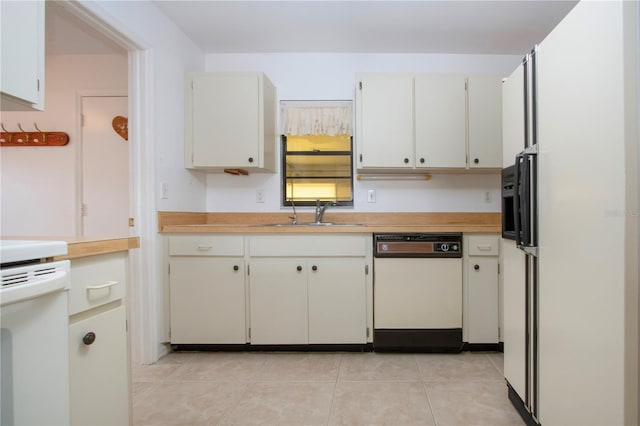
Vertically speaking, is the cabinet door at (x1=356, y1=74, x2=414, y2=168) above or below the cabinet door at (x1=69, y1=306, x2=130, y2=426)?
above

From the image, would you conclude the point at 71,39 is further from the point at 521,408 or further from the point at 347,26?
the point at 521,408

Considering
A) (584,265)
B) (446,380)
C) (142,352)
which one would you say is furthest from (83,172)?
(584,265)

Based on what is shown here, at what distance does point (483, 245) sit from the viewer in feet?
7.23

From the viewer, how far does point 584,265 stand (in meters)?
0.99

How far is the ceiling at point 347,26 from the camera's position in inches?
84.6

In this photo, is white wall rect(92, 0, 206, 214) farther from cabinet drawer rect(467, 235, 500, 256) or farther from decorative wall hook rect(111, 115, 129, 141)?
cabinet drawer rect(467, 235, 500, 256)

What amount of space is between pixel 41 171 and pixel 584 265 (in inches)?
157

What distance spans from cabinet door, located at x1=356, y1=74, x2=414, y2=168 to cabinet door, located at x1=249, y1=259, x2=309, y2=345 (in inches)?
41.1

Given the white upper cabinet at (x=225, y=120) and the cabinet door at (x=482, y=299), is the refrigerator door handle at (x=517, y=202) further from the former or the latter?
the white upper cabinet at (x=225, y=120)

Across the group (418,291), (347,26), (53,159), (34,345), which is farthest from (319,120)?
(53,159)

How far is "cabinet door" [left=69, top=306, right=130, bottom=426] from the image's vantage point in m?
0.95

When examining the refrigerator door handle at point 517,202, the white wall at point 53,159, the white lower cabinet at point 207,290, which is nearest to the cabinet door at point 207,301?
the white lower cabinet at point 207,290

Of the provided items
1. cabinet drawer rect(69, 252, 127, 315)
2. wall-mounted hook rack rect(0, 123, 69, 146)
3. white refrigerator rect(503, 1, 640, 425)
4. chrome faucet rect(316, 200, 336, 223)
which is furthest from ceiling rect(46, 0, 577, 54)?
cabinet drawer rect(69, 252, 127, 315)

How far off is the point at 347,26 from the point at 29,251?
7.81 ft
